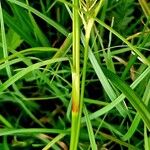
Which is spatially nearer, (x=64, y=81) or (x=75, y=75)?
Result: (x=75, y=75)

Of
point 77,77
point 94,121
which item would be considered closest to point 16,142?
point 94,121

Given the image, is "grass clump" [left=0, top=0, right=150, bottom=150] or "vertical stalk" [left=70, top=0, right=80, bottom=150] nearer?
"vertical stalk" [left=70, top=0, right=80, bottom=150]

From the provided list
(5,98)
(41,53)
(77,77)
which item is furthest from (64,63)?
(77,77)

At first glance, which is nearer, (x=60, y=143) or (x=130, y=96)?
(x=130, y=96)

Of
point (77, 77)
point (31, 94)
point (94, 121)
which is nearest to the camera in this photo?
point (77, 77)

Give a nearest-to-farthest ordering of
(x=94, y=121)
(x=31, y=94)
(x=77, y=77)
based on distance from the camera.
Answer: (x=77, y=77), (x=94, y=121), (x=31, y=94)

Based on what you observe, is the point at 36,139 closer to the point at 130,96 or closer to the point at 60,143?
the point at 60,143

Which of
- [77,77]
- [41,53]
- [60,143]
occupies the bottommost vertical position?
[60,143]

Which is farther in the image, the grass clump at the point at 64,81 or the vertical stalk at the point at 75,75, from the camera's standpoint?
the grass clump at the point at 64,81

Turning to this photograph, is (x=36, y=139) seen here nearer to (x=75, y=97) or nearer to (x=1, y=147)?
(x=1, y=147)

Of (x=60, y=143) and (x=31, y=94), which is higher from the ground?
(x=31, y=94)
